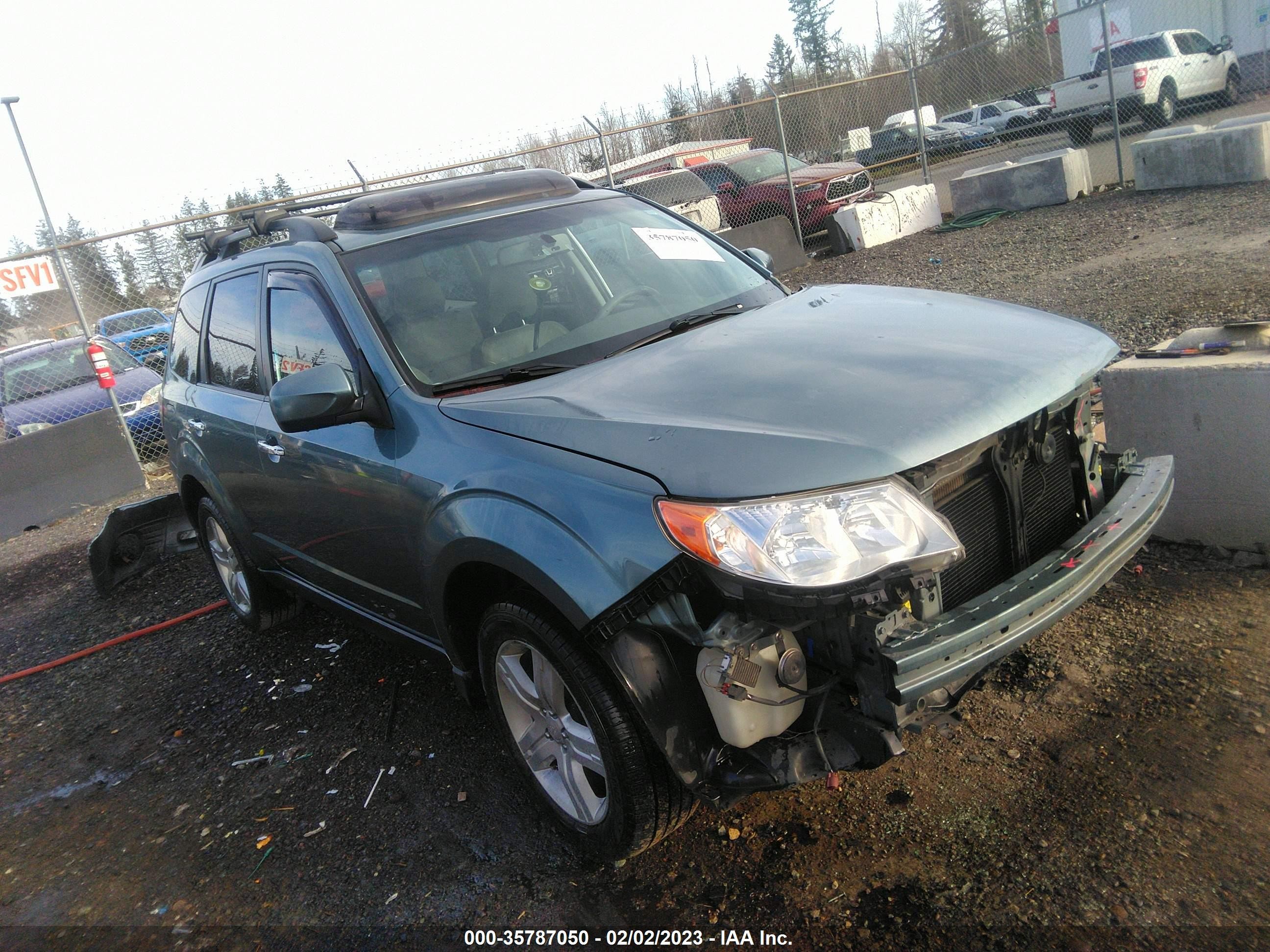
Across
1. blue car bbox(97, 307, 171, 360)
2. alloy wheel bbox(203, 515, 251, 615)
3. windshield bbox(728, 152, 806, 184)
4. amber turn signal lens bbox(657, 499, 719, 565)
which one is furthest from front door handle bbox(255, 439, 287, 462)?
windshield bbox(728, 152, 806, 184)

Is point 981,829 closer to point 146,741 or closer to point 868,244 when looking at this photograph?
point 146,741

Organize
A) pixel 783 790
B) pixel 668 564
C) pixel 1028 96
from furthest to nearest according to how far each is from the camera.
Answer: pixel 1028 96, pixel 783 790, pixel 668 564

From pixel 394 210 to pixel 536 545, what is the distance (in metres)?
1.80

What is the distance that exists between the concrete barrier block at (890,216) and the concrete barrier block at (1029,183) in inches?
21.2

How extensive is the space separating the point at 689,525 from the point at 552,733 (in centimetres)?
102

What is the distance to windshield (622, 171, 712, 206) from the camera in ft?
49.0

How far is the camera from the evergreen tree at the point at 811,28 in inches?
2539

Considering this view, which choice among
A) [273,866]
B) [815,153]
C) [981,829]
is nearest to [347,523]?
[273,866]

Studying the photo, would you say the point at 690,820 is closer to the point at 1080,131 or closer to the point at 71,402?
the point at 71,402

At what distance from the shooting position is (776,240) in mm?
13391

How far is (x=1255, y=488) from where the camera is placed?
3543mm

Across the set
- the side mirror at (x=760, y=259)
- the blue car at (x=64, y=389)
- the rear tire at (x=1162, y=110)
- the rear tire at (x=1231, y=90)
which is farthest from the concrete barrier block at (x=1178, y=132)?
the blue car at (x=64, y=389)

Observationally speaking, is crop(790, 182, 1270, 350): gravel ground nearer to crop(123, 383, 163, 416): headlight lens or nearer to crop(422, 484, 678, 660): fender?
crop(422, 484, 678, 660): fender

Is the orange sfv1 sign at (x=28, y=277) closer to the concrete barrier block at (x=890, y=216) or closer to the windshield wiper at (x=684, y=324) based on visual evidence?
the windshield wiper at (x=684, y=324)
